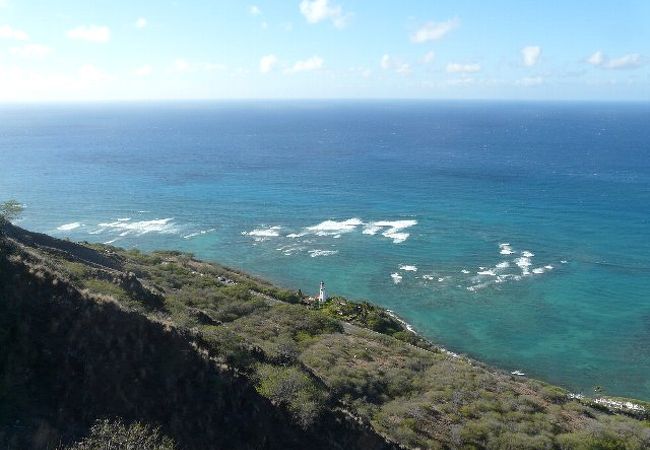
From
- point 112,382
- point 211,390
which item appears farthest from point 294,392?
point 112,382

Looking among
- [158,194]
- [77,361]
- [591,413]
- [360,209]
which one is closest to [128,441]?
[77,361]

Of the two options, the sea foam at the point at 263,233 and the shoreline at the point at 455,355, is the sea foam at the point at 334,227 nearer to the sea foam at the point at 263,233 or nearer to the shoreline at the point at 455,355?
the sea foam at the point at 263,233

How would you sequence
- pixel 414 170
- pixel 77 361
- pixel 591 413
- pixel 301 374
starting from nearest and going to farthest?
pixel 77 361
pixel 301 374
pixel 591 413
pixel 414 170

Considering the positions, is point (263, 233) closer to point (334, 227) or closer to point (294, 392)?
point (334, 227)

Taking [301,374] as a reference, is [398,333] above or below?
below

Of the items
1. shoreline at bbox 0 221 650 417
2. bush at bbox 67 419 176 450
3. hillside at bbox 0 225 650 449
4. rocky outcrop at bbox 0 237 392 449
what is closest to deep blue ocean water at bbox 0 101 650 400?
shoreline at bbox 0 221 650 417

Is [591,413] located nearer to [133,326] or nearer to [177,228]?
[133,326]
